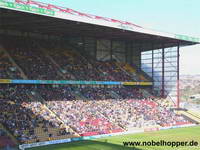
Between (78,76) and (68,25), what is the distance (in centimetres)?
876

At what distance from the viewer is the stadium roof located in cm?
3556

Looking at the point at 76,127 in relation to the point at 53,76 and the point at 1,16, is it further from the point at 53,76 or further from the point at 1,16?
the point at 1,16

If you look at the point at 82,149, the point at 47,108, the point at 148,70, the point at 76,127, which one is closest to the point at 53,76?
the point at 47,108

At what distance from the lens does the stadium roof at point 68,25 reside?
35562 millimetres

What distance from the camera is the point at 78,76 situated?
164ft

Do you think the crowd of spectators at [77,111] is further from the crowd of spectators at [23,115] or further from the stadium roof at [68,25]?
the stadium roof at [68,25]

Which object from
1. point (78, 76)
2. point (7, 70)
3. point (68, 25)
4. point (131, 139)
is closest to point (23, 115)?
point (7, 70)

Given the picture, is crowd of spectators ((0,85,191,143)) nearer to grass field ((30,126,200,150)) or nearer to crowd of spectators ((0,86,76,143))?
crowd of spectators ((0,86,76,143))

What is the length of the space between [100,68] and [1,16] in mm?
21872

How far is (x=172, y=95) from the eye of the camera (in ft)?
200

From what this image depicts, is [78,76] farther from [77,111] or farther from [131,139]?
[131,139]

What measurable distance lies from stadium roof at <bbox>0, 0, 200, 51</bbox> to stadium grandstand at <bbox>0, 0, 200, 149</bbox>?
11 centimetres

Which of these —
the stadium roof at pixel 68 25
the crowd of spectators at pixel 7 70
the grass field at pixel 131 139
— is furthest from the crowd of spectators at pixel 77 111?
the stadium roof at pixel 68 25

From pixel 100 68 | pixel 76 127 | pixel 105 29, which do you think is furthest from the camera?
pixel 100 68
